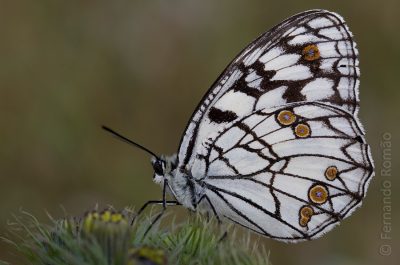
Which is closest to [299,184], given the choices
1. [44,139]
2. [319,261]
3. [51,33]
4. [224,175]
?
[224,175]

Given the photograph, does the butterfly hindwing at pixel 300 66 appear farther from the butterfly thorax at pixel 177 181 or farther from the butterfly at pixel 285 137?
the butterfly thorax at pixel 177 181

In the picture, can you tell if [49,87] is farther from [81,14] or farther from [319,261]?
[319,261]

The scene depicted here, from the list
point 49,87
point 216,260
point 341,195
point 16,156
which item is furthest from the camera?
point 49,87

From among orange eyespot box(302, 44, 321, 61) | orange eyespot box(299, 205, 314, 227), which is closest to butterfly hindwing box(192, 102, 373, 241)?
orange eyespot box(299, 205, 314, 227)

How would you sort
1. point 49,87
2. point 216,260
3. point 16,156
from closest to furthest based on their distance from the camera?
point 216,260
point 16,156
point 49,87

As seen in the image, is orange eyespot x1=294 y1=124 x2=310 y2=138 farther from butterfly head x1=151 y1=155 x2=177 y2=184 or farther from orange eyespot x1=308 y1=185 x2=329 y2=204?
butterfly head x1=151 y1=155 x2=177 y2=184

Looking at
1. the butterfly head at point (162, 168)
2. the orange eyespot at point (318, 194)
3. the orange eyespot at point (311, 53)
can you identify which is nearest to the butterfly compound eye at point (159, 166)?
the butterfly head at point (162, 168)

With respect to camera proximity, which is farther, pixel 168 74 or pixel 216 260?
pixel 168 74
